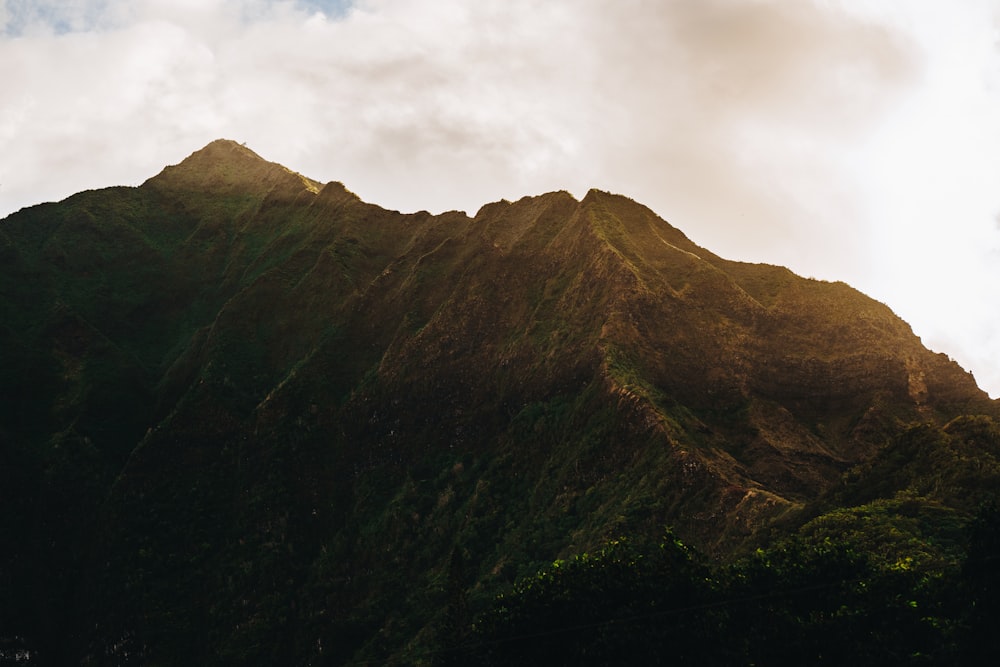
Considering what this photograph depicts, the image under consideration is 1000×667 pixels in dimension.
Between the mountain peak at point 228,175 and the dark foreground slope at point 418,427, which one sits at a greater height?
the mountain peak at point 228,175

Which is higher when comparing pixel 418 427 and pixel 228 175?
pixel 228 175

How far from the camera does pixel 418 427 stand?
106 meters

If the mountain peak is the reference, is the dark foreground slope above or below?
below

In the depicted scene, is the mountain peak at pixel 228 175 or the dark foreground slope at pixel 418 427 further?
the mountain peak at pixel 228 175

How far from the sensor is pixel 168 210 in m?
184

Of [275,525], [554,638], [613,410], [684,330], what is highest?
[684,330]

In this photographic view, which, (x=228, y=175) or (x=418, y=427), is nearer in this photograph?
(x=418, y=427)

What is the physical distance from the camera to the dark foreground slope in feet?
267

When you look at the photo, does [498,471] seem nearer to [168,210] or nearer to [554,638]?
[554,638]

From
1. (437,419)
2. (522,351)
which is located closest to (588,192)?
(522,351)

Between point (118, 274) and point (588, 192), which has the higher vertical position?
point (588, 192)

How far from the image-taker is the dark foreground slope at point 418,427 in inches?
3209

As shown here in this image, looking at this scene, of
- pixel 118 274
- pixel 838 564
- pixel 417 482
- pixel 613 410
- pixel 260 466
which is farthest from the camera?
pixel 118 274

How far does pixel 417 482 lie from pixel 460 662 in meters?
52.5
